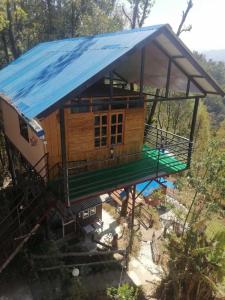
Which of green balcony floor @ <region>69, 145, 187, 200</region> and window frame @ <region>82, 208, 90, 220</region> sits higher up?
green balcony floor @ <region>69, 145, 187, 200</region>

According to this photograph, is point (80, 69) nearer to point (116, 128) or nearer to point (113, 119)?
point (113, 119)

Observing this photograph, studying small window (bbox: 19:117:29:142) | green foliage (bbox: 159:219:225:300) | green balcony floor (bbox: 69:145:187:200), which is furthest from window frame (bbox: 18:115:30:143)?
green foliage (bbox: 159:219:225:300)

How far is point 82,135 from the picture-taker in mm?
10789

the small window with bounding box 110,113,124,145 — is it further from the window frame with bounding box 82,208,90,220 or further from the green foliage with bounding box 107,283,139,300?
the green foliage with bounding box 107,283,139,300

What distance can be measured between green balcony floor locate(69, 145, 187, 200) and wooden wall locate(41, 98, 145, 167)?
738mm

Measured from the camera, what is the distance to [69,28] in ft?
110

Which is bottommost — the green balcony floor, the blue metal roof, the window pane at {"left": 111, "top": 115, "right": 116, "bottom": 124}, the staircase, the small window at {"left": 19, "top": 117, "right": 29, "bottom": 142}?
the staircase

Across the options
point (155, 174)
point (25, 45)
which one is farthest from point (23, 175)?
point (25, 45)

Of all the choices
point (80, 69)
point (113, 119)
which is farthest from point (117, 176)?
point (80, 69)

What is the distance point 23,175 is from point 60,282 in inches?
234

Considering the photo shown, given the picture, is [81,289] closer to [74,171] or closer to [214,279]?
[74,171]

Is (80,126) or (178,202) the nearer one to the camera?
(80,126)

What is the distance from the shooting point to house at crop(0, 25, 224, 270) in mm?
8484

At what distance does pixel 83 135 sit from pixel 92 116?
864 millimetres
